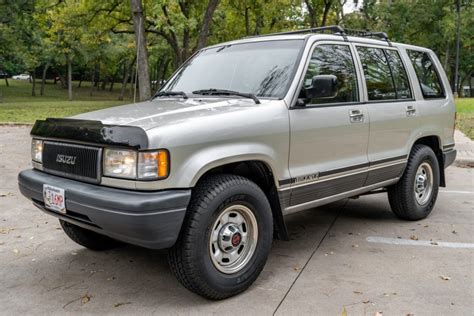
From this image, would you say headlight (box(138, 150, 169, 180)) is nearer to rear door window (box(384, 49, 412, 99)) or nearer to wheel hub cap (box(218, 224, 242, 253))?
wheel hub cap (box(218, 224, 242, 253))

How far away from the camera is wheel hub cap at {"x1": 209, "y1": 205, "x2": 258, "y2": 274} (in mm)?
3346

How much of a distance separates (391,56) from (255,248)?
2.84 metres

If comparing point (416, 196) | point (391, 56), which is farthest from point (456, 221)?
point (391, 56)

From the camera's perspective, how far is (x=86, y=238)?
4.28 metres

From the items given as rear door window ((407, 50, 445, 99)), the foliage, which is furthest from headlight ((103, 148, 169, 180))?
the foliage

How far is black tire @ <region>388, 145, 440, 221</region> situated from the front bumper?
3.04 meters

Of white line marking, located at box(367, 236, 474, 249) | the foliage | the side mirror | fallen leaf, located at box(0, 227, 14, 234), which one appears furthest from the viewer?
the foliage

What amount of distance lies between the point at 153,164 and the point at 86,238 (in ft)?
5.64

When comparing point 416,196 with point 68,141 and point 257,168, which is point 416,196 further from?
point 68,141

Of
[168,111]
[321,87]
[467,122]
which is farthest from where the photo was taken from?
[467,122]

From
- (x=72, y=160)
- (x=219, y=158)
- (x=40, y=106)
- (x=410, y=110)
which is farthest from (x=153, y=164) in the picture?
(x=40, y=106)

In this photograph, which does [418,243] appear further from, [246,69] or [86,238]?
[86,238]

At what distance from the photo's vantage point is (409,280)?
3734 mm

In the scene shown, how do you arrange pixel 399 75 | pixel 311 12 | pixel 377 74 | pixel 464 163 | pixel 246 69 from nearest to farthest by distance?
pixel 246 69
pixel 377 74
pixel 399 75
pixel 464 163
pixel 311 12
